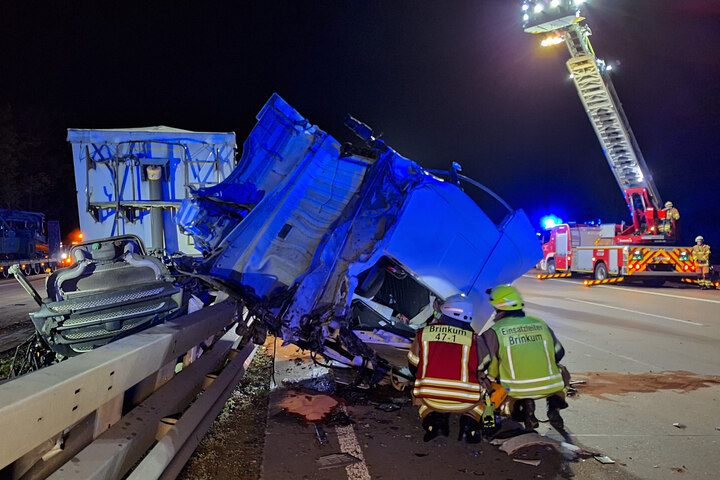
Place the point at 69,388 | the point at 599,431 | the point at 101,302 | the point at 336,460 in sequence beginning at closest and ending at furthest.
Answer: the point at 69,388, the point at 336,460, the point at 101,302, the point at 599,431

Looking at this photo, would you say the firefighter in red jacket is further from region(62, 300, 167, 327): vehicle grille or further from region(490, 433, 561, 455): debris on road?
region(62, 300, 167, 327): vehicle grille

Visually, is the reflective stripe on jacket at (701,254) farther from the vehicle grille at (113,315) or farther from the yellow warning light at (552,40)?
the vehicle grille at (113,315)

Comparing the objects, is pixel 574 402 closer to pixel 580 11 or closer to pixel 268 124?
pixel 268 124

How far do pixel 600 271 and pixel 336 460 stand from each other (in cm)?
1732

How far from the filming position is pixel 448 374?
11.5ft

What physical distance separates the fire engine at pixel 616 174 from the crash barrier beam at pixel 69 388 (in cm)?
1588

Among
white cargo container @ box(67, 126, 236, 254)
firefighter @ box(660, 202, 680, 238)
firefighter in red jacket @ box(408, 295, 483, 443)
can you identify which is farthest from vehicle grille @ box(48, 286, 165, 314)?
firefighter @ box(660, 202, 680, 238)

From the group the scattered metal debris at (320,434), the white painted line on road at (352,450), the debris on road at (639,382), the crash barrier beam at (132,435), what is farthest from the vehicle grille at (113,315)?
the debris on road at (639,382)

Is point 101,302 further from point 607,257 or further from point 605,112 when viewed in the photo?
point 607,257

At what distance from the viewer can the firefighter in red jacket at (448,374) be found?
11.4ft

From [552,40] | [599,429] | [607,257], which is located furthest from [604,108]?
[599,429]

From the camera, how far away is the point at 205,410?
10.9 ft

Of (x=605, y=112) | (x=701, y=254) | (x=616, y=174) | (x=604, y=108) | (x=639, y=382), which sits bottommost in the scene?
(x=639, y=382)

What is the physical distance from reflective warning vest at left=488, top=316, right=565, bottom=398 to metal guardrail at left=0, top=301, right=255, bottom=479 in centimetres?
205
